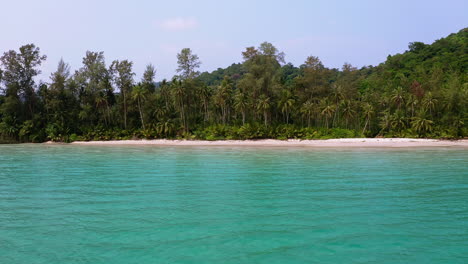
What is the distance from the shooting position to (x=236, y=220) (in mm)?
8695

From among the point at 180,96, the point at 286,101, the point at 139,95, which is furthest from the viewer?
the point at 139,95

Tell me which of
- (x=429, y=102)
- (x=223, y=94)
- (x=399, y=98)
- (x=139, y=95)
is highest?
(x=139, y=95)

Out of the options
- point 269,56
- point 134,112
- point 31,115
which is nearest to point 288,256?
point 269,56

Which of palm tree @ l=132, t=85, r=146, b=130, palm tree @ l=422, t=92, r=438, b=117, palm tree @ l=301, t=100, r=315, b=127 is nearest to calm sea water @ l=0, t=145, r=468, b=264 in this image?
palm tree @ l=422, t=92, r=438, b=117

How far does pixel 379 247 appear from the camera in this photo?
6.78m

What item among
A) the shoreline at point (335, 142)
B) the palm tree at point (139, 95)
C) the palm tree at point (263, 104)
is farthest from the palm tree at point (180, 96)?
the palm tree at point (263, 104)

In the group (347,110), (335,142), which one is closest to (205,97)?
(347,110)

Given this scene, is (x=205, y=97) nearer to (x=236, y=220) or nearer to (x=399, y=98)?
(x=399, y=98)

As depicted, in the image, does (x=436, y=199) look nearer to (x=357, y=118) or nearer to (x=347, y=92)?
(x=357, y=118)

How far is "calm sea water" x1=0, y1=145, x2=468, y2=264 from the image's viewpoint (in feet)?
21.5

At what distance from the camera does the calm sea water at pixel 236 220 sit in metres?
6.56

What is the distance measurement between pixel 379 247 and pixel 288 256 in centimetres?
182

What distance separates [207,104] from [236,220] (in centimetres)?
5220

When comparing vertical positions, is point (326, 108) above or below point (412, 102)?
below
